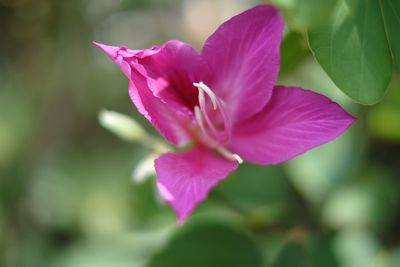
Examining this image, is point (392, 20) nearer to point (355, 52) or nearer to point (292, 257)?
point (355, 52)

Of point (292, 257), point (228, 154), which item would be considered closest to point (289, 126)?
point (228, 154)

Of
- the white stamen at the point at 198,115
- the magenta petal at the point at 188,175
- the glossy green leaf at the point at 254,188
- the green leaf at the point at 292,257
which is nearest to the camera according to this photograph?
the magenta petal at the point at 188,175

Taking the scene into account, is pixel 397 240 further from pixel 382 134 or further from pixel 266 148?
pixel 266 148

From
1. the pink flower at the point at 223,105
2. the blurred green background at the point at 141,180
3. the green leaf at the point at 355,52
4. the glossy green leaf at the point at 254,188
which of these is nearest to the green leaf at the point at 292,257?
the blurred green background at the point at 141,180

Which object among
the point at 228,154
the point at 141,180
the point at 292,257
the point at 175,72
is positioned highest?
the point at 175,72

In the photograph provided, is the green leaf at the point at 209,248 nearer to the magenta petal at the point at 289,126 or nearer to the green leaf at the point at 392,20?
the magenta petal at the point at 289,126

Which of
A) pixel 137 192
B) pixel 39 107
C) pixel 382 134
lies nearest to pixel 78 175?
pixel 39 107

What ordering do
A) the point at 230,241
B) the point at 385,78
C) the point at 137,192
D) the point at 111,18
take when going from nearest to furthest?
the point at 385,78 → the point at 230,241 → the point at 137,192 → the point at 111,18
